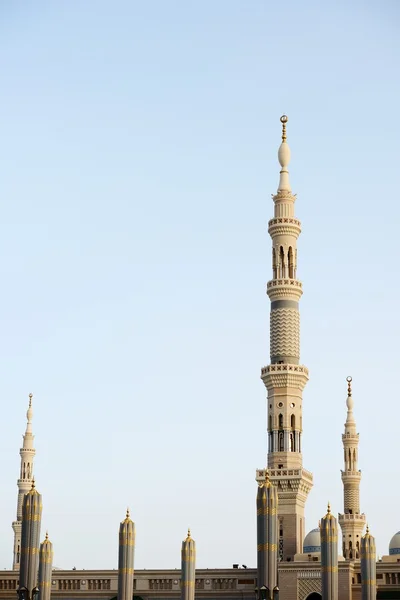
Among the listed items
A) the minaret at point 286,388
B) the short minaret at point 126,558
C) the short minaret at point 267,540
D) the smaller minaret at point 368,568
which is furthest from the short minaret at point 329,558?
the minaret at point 286,388

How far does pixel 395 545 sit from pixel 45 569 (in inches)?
1112

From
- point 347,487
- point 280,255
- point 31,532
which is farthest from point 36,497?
point 347,487

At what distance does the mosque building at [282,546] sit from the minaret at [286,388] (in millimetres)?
66

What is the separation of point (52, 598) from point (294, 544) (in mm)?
16561

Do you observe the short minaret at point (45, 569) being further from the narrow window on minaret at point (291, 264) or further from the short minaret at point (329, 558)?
the narrow window on minaret at point (291, 264)

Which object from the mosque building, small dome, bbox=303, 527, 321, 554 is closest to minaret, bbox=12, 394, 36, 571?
the mosque building

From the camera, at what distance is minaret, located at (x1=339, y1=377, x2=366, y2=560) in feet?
320

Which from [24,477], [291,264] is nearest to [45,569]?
[291,264]

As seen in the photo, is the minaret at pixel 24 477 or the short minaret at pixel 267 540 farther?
the minaret at pixel 24 477

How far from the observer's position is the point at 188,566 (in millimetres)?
70812

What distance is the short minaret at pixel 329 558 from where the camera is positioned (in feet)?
215

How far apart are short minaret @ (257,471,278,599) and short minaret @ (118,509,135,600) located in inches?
499

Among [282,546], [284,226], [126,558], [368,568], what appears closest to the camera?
[368,568]

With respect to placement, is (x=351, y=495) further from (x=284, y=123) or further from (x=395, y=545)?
(x=284, y=123)
